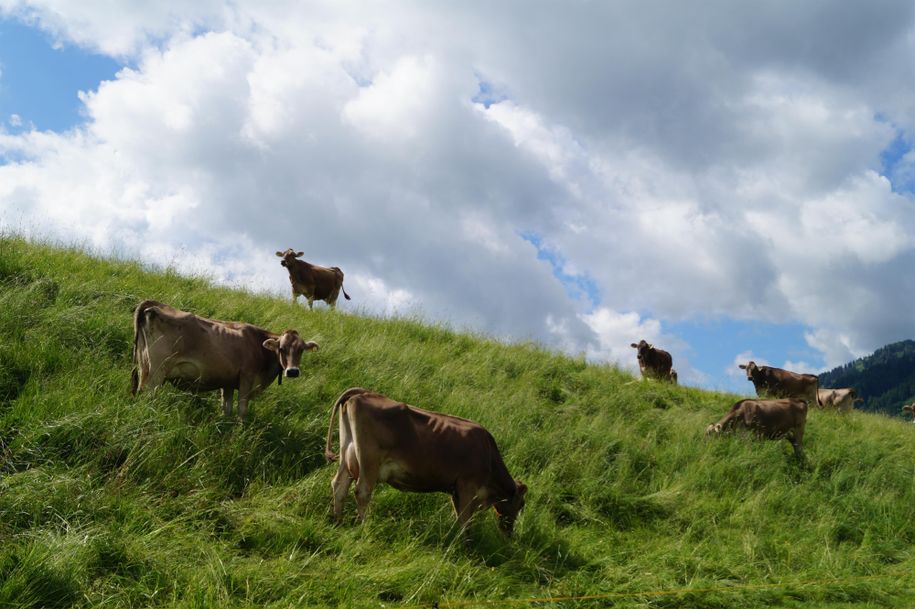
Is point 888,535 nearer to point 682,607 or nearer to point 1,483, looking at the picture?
point 682,607

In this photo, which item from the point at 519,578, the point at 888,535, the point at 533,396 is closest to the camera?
the point at 519,578

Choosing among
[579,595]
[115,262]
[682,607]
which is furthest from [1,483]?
[115,262]

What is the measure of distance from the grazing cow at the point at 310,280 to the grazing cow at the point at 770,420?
10.6 m

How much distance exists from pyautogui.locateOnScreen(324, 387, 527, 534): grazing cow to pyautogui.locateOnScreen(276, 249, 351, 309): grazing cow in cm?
1244

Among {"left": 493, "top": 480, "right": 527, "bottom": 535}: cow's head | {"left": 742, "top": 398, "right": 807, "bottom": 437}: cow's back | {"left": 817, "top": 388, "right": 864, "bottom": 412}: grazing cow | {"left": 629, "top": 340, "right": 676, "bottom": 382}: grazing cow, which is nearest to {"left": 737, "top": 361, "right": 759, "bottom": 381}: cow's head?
{"left": 629, "top": 340, "right": 676, "bottom": 382}: grazing cow

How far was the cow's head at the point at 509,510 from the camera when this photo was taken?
743cm

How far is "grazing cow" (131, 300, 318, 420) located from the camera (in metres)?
7.76

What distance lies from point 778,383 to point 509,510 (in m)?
A: 17.8

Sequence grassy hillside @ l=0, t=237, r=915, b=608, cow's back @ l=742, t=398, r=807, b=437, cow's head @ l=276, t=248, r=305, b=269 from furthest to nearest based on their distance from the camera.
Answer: cow's head @ l=276, t=248, r=305, b=269, cow's back @ l=742, t=398, r=807, b=437, grassy hillside @ l=0, t=237, r=915, b=608

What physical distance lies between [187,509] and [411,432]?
2149 millimetres

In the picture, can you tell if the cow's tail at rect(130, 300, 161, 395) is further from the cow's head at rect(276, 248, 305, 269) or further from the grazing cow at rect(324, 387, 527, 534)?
the cow's head at rect(276, 248, 305, 269)

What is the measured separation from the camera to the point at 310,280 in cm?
2017

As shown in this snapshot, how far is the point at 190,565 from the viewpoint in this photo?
17.8 feet

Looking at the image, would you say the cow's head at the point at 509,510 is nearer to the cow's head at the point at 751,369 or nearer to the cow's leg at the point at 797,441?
the cow's leg at the point at 797,441
